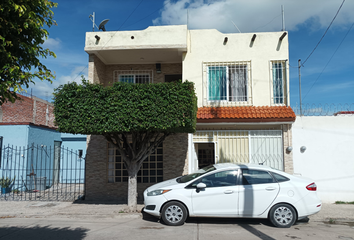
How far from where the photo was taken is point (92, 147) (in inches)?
413

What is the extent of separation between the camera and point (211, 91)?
10352 millimetres

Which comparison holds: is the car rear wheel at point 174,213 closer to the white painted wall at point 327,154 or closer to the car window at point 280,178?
the car window at point 280,178

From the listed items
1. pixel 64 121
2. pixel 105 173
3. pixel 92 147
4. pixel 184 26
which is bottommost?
pixel 105 173

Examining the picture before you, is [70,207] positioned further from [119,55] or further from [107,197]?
[119,55]

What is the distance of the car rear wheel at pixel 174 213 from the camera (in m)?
6.57

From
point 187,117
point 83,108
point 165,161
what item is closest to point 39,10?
point 83,108

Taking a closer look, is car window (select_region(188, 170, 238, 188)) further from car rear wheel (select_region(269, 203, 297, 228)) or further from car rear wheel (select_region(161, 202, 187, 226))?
car rear wheel (select_region(269, 203, 297, 228))

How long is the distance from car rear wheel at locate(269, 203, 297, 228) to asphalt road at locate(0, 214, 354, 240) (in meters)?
0.14

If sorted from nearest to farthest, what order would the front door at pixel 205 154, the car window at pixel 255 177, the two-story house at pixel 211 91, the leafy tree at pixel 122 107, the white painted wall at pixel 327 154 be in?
the car window at pixel 255 177
the leafy tree at pixel 122 107
the white painted wall at pixel 327 154
the two-story house at pixel 211 91
the front door at pixel 205 154

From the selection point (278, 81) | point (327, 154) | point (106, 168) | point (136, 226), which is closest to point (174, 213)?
point (136, 226)

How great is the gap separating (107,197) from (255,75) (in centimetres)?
754

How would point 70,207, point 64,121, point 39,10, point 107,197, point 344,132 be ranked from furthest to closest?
point 107,197 → point 344,132 → point 70,207 → point 64,121 → point 39,10

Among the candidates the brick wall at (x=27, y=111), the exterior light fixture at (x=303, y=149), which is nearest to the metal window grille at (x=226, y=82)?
the exterior light fixture at (x=303, y=149)

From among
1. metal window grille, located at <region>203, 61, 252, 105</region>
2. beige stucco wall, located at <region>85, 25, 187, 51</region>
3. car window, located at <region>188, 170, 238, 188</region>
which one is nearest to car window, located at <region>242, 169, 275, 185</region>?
car window, located at <region>188, 170, 238, 188</region>
